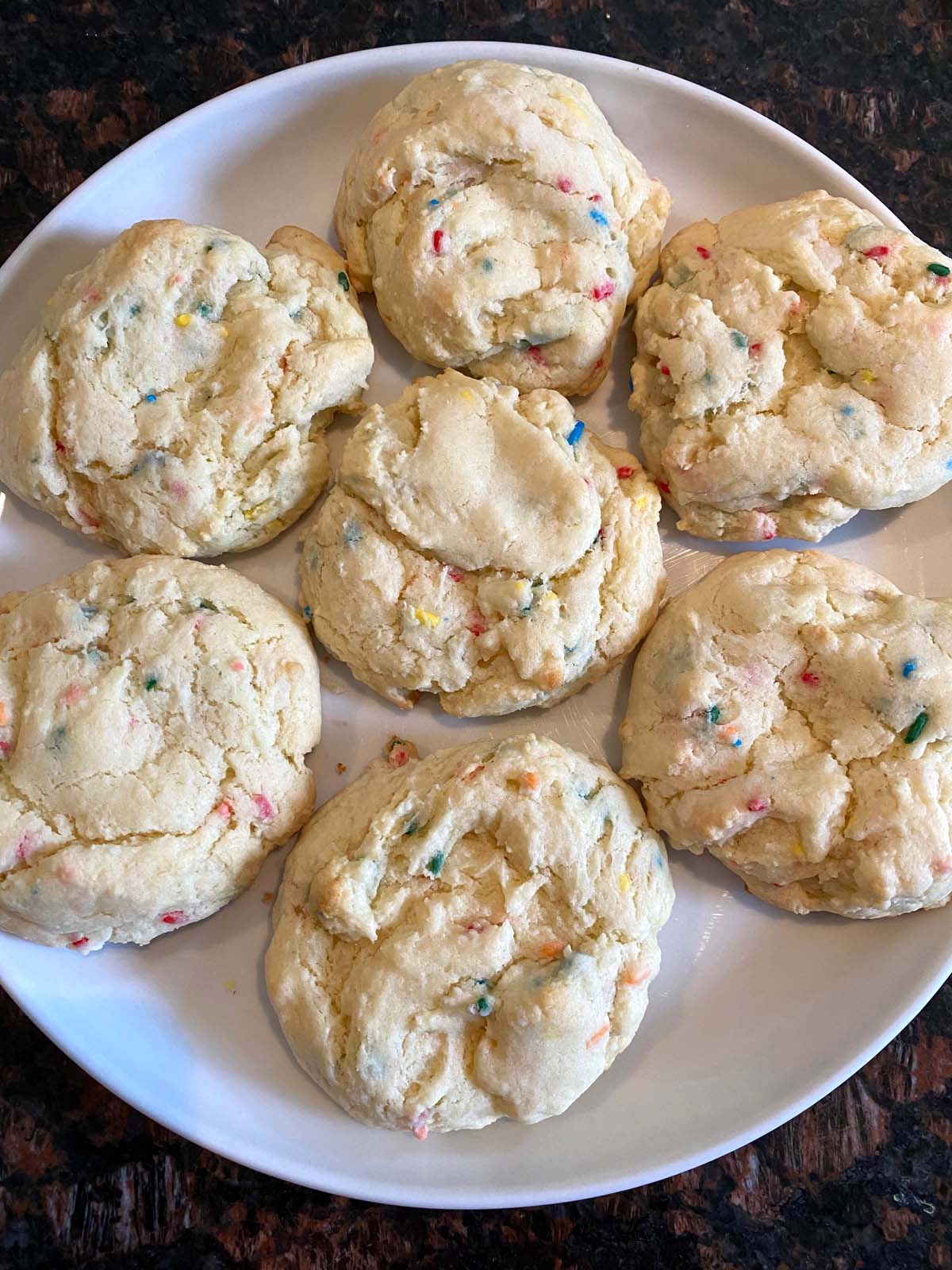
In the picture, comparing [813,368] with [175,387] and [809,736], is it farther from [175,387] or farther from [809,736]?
[175,387]

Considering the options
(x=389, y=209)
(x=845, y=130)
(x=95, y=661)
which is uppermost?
(x=389, y=209)

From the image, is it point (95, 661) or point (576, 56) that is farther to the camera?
point (576, 56)

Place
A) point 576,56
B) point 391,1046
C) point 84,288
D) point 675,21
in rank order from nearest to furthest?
point 391,1046 → point 84,288 → point 576,56 → point 675,21

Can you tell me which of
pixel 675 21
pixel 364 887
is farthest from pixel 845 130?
pixel 364 887

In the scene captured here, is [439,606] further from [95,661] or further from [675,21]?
[675,21]

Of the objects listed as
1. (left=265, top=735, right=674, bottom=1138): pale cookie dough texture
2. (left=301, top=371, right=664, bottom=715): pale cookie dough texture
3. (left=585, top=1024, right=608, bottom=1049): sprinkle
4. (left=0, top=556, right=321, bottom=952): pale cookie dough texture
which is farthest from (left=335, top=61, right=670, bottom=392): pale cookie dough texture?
(left=585, top=1024, right=608, bottom=1049): sprinkle

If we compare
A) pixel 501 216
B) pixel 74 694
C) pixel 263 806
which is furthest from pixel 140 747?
pixel 501 216

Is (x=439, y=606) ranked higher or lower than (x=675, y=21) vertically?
lower

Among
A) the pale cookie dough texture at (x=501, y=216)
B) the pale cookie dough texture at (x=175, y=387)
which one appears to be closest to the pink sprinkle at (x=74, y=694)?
the pale cookie dough texture at (x=175, y=387)
